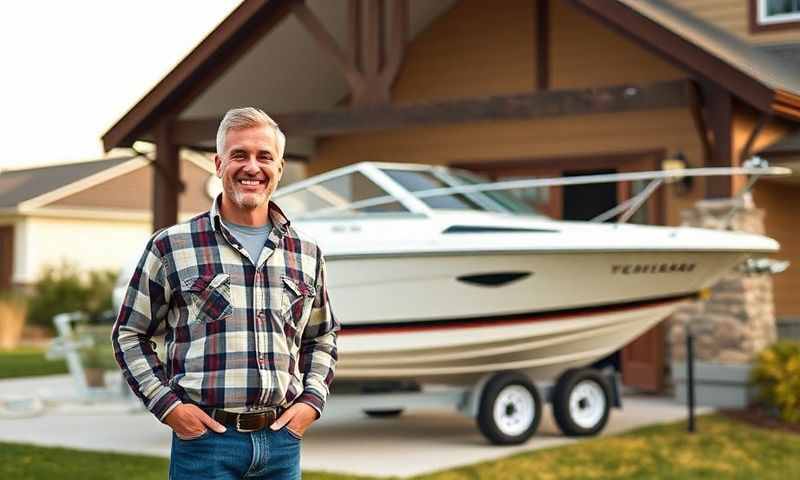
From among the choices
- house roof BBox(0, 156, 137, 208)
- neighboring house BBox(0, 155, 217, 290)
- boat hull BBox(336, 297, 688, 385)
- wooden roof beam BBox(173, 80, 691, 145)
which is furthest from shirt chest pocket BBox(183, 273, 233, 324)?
house roof BBox(0, 156, 137, 208)

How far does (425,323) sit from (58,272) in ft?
69.9

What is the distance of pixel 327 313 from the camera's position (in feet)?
12.2

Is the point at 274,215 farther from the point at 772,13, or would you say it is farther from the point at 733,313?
the point at 772,13

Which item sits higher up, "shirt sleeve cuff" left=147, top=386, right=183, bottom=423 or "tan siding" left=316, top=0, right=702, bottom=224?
"tan siding" left=316, top=0, right=702, bottom=224

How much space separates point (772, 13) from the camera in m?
14.0

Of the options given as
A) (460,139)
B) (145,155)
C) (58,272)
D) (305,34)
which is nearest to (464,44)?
(460,139)

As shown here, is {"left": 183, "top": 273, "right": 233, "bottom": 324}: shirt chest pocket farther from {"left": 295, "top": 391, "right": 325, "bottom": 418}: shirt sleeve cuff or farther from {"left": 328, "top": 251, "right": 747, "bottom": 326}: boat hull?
{"left": 328, "top": 251, "right": 747, "bottom": 326}: boat hull

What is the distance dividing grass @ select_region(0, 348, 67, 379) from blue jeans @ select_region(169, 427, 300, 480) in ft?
45.4

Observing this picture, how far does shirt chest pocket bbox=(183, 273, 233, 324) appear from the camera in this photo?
3381 mm

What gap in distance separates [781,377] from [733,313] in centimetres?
76

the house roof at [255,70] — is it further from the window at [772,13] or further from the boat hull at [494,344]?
the boat hull at [494,344]

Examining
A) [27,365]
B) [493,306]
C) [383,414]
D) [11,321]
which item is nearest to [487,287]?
[493,306]

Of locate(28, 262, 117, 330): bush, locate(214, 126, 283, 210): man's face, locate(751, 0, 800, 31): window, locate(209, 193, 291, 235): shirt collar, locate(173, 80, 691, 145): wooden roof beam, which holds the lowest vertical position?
locate(209, 193, 291, 235): shirt collar

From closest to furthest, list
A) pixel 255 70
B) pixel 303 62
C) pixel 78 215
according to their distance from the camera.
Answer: pixel 255 70 < pixel 303 62 < pixel 78 215
